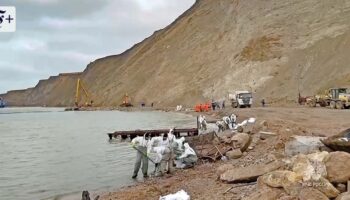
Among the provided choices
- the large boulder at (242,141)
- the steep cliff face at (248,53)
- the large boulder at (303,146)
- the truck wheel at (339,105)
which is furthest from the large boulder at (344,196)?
the steep cliff face at (248,53)

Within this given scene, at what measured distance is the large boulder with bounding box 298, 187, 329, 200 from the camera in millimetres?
8211

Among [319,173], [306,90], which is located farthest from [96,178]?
[306,90]

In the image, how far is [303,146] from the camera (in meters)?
12.0

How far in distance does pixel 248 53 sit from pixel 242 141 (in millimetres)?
58846

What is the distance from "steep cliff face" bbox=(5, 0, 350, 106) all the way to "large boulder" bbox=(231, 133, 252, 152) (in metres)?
37.3

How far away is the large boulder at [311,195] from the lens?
26.9 ft

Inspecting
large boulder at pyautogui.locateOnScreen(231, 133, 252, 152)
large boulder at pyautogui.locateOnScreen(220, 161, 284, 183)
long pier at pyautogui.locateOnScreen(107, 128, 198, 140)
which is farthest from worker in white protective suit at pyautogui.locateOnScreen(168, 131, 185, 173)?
long pier at pyautogui.locateOnScreen(107, 128, 198, 140)

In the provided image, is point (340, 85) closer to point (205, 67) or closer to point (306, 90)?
point (306, 90)

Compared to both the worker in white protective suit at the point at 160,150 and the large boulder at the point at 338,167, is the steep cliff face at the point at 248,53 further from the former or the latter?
the large boulder at the point at 338,167

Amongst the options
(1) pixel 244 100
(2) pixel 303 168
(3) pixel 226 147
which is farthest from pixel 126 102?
(2) pixel 303 168

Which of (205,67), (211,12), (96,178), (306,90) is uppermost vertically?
(211,12)

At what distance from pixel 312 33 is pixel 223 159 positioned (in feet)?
186

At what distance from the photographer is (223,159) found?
16.9m

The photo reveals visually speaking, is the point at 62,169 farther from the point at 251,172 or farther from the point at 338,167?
the point at 338,167
